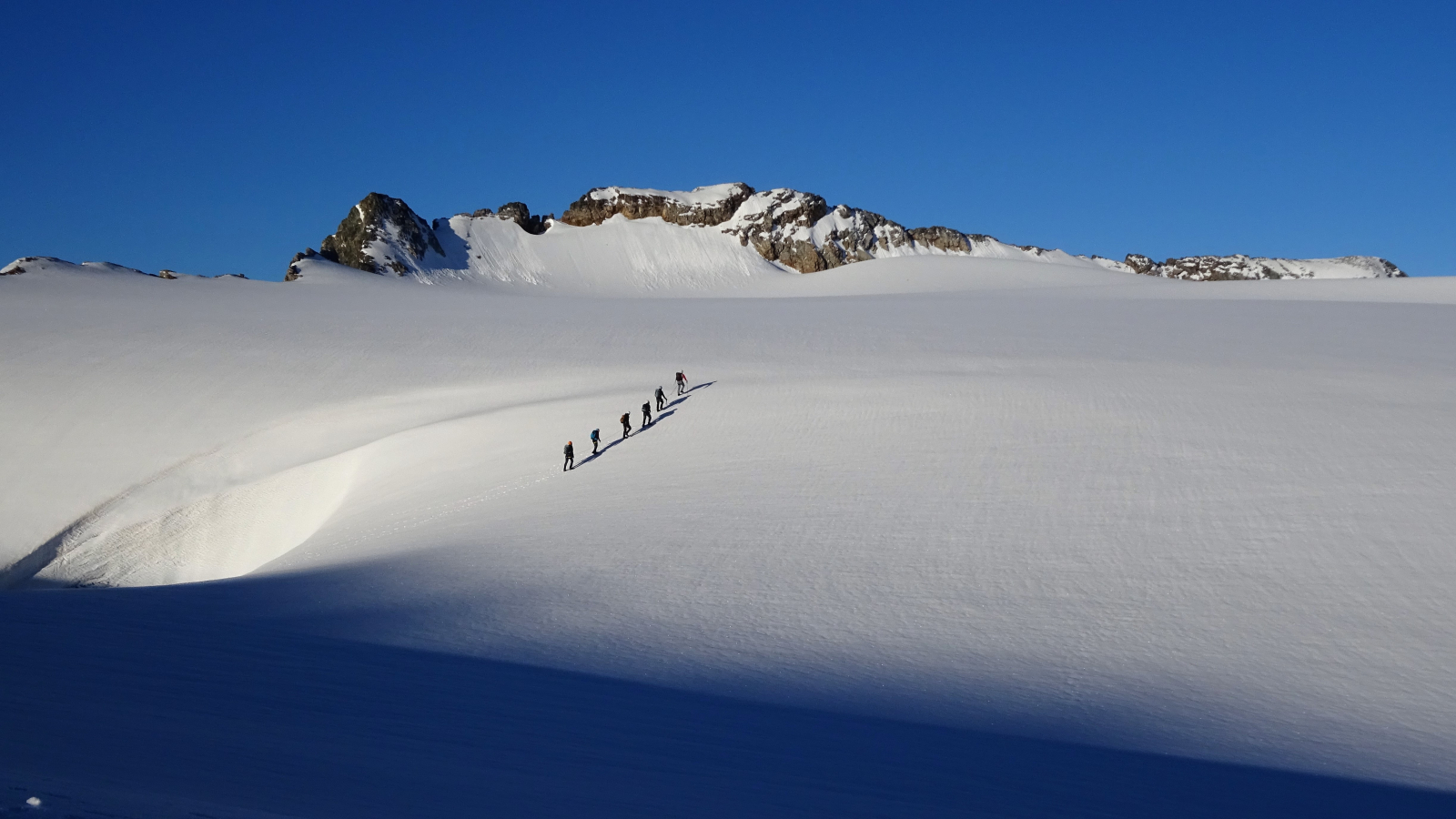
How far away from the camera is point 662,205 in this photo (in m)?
108

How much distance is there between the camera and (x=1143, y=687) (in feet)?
28.1

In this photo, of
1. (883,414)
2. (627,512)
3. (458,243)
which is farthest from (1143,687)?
(458,243)

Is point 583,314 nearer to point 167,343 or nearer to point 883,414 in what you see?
point 167,343

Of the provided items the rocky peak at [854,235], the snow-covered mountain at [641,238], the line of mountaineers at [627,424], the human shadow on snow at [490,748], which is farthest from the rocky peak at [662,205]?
the human shadow on snow at [490,748]

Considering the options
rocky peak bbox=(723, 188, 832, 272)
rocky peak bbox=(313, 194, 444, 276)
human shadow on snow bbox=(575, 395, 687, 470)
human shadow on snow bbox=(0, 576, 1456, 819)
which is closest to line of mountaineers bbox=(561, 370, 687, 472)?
human shadow on snow bbox=(575, 395, 687, 470)

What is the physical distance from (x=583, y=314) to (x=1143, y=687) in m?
34.7

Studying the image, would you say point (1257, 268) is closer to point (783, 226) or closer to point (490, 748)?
point (783, 226)

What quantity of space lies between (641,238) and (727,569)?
312ft

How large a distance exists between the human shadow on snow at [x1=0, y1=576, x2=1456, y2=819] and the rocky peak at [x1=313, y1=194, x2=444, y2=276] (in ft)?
289

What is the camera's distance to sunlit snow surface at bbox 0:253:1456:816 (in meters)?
5.84

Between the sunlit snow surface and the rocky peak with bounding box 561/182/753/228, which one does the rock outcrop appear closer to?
the rocky peak with bounding box 561/182/753/228

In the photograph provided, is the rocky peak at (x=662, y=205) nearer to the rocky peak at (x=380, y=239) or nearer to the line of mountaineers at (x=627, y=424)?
the rocky peak at (x=380, y=239)

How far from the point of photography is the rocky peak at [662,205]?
107062 millimetres

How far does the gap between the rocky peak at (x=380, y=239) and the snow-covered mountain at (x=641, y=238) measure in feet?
0.41
